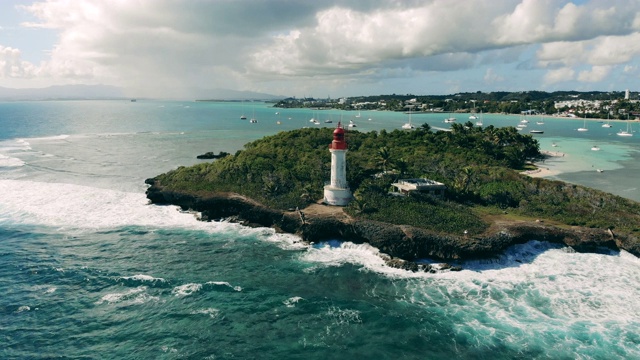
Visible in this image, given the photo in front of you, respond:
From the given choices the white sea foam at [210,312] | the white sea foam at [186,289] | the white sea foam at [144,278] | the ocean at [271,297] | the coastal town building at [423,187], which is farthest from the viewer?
the coastal town building at [423,187]

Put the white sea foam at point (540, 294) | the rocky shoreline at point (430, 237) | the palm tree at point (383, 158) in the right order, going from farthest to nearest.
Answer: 1. the palm tree at point (383, 158)
2. the rocky shoreline at point (430, 237)
3. the white sea foam at point (540, 294)

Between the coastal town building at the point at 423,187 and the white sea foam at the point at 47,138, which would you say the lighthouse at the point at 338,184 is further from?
the white sea foam at the point at 47,138

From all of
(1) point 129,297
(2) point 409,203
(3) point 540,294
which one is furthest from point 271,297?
(3) point 540,294

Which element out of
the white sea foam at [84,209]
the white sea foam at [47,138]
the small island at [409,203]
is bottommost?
the white sea foam at [84,209]

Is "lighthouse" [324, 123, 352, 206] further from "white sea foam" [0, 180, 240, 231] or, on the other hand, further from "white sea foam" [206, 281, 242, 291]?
"white sea foam" [206, 281, 242, 291]

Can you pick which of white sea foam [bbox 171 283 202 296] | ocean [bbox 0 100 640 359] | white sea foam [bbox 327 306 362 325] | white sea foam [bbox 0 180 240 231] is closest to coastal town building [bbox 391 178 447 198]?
ocean [bbox 0 100 640 359]

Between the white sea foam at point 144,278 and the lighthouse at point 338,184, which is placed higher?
the lighthouse at point 338,184

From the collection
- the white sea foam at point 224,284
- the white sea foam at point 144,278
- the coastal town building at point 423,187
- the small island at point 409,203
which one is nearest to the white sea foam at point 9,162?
the small island at point 409,203
